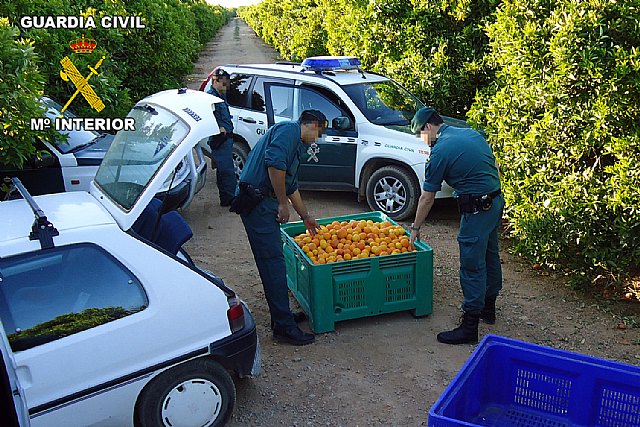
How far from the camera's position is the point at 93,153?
791 cm

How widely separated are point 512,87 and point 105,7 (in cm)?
816

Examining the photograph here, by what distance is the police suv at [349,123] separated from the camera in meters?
8.70

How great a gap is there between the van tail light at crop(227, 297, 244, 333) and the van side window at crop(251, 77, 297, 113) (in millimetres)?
5640

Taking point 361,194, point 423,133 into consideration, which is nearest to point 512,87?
point 423,133

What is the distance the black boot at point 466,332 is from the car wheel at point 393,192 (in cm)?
320

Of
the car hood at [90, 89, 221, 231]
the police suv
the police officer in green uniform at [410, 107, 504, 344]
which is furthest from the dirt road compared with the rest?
the car hood at [90, 89, 221, 231]

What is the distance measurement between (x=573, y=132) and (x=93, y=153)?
226 inches

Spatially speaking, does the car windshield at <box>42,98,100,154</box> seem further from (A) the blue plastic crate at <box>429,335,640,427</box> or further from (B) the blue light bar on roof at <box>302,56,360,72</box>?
(A) the blue plastic crate at <box>429,335,640,427</box>

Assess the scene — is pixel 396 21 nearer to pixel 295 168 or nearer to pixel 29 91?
pixel 295 168

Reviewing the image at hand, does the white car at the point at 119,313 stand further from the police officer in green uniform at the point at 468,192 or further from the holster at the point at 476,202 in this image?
the holster at the point at 476,202

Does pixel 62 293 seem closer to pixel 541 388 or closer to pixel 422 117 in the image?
pixel 541 388

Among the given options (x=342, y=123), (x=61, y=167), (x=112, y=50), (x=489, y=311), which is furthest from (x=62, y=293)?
(x=112, y=50)

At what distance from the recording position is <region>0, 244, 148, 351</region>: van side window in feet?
11.6

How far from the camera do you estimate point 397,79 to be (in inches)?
416
